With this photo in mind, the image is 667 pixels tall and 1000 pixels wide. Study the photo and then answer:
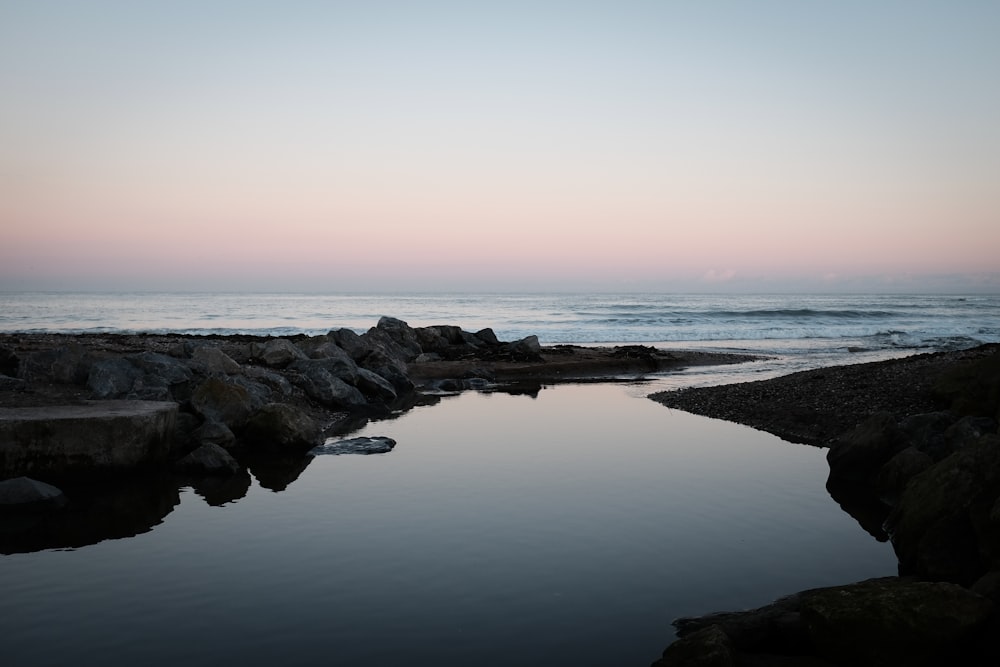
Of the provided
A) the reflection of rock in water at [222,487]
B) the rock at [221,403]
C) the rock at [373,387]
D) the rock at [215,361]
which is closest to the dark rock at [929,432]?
the reflection of rock in water at [222,487]

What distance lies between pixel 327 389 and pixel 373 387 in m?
1.91

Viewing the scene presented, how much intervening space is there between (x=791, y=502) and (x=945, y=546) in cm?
272

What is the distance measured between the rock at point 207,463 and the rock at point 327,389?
221 inches

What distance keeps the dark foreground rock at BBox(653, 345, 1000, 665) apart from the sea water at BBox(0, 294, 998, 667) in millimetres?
461

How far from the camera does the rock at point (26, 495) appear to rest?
28.9 ft

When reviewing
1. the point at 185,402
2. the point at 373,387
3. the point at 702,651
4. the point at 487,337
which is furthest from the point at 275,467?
the point at 487,337

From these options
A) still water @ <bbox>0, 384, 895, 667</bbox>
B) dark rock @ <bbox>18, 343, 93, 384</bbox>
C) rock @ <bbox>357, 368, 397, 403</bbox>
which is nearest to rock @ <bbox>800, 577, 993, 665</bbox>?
still water @ <bbox>0, 384, 895, 667</bbox>

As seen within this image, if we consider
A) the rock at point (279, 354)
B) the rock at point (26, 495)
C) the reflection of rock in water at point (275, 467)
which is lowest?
the reflection of rock in water at point (275, 467)

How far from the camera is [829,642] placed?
5.19 metres

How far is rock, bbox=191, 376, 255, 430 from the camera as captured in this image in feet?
41.6

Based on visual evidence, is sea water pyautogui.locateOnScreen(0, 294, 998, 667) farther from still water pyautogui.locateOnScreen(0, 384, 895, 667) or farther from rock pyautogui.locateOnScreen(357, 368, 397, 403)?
rock pyautogui.locateOnScreen(357, 368, 397, 403)

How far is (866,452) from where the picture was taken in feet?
34.3

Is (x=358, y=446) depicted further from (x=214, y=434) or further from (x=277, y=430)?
(x=214, y=434)

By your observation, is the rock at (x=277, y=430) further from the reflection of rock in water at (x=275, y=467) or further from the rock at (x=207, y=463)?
the rock at (x=207, y=463)
